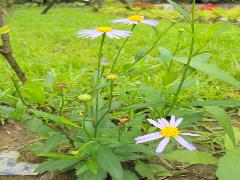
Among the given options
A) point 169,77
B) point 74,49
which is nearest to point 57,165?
point 169,77

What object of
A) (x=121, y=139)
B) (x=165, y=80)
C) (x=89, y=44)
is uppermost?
(x=165, y=80)

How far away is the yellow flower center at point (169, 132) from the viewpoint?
1.06 m

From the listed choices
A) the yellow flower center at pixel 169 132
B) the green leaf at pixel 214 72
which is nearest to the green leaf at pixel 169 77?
the green leaf at pixel 214 72

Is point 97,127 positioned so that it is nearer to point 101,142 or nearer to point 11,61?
point 101,142

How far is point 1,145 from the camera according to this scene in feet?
5.56

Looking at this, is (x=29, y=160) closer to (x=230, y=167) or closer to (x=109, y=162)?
(x=109, y=162)

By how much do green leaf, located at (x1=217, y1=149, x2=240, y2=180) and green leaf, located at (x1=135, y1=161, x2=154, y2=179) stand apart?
283mm

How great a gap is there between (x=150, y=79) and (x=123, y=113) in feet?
2.00

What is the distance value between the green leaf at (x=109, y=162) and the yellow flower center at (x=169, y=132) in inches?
6.5

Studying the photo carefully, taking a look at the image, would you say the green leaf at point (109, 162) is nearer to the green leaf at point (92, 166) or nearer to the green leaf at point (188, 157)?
the green leaf at point (92, 166)

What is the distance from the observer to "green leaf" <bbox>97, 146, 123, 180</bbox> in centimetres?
113

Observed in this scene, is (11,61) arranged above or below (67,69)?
above

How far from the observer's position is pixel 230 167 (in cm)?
109

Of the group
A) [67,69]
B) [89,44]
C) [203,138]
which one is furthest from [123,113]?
[89,44]
